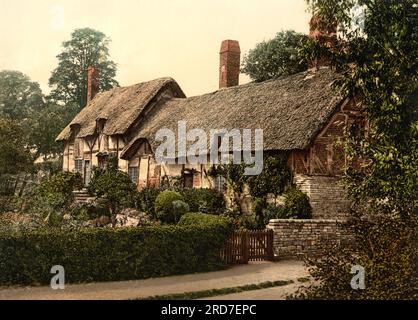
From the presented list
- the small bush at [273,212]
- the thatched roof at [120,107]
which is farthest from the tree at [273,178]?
the thatched roof at [120,107]

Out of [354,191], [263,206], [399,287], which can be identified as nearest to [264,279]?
[354,191]

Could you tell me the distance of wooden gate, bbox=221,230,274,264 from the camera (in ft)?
49.6

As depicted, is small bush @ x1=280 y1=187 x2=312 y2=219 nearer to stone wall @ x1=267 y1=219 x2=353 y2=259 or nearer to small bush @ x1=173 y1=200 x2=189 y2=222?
stone wall @ x1=267 y1=219 x2=353 y2=259

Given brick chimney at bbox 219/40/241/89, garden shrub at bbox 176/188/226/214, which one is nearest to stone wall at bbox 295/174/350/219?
garden shrub at bbox 176/188/226/214

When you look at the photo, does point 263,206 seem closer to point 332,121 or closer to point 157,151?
point 332,121

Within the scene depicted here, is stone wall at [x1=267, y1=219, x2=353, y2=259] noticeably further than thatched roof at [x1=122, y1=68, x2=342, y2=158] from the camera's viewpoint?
No

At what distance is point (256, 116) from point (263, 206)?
16.9 ft

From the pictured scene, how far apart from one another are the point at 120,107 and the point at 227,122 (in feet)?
41.6

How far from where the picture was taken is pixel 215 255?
1430 centimetres

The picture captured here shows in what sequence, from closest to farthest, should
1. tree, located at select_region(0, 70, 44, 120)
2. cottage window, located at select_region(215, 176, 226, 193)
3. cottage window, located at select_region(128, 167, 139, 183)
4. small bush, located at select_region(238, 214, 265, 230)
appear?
1. small bush, located at select_region(238, 214, 265, 230)
2. cottage window, located at select_region(215, 176, 226, 193)
3. cottage window, located at select_region(128, 167, 139, 183)
4. tree, located at select_region(0, 70, 44, 120)

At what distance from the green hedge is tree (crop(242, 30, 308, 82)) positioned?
77.3 feet

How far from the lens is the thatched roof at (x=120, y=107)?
3281cm
